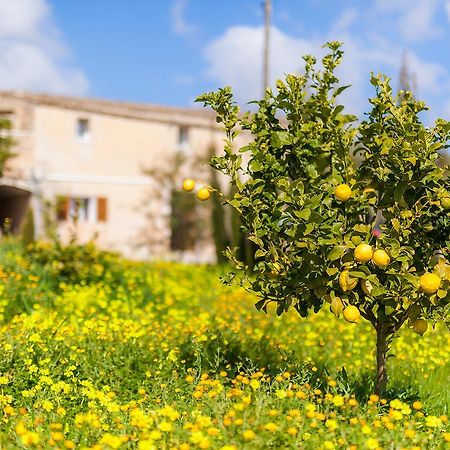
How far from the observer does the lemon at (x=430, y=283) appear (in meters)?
4.57

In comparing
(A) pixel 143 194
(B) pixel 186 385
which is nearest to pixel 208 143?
(A) pixel 143 194

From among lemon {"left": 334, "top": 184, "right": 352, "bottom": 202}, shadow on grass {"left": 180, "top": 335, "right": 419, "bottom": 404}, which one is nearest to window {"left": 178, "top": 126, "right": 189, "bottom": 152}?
shadow on grass {"left": 180, "top": 335, "right": 419, "bottom": 404}

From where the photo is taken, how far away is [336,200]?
17.5ft

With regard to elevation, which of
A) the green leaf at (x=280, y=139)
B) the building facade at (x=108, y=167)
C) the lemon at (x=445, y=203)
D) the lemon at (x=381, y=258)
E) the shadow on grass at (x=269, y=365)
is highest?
the building facade at (x=108, y=167)

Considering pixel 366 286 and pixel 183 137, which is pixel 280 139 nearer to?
pixel 366 286

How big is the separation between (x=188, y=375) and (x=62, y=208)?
20.2 m

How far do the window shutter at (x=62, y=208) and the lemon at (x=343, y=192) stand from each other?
2091cm

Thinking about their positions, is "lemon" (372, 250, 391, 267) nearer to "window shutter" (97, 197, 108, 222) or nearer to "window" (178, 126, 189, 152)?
"window shutter" (97, 197, 108, 222)

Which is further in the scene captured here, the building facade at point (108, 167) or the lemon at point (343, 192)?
the building facade at point (108, 167)

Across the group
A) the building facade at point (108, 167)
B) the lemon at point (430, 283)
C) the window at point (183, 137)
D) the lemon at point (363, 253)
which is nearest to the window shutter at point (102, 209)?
the building facade at point (108, 167)

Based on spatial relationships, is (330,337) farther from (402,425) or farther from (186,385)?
(402,425)

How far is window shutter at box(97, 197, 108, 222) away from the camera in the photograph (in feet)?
88.1

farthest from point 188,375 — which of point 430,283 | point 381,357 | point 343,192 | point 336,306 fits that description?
point 430,283

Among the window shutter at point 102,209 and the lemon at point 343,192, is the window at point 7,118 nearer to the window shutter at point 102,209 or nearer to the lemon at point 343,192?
the window shutter at point 102,209
